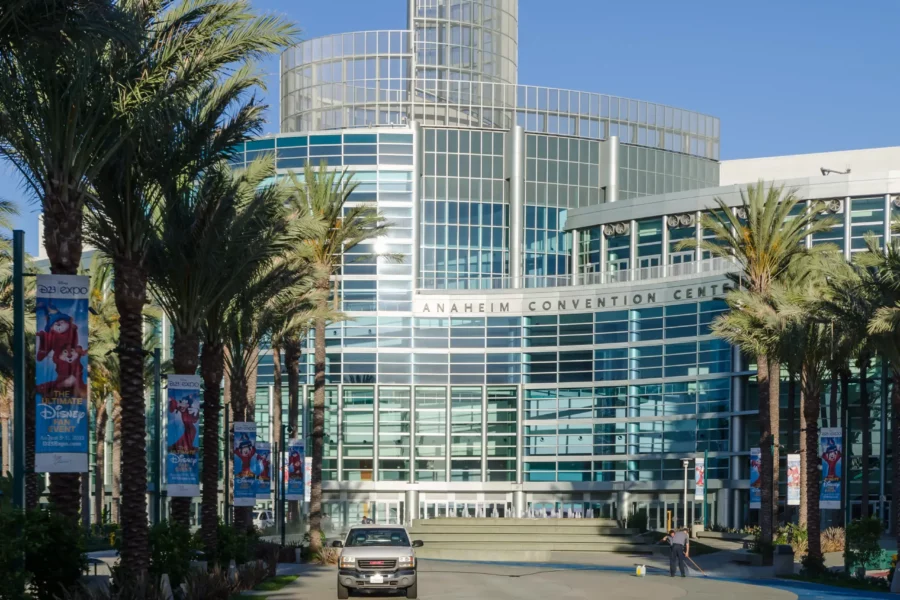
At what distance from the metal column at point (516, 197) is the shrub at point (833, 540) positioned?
31.8 metres

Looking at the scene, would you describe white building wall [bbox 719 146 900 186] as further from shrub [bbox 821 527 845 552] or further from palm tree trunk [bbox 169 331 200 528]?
palm tree trunk [bbox 169 331 200 528]

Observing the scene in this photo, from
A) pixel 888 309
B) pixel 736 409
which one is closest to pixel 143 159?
pixel 888 309

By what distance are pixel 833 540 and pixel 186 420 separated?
35.7 m

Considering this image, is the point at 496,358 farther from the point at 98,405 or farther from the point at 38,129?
the point at 38,129

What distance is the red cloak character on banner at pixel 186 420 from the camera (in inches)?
1085

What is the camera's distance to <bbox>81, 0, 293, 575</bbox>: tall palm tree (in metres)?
23.6

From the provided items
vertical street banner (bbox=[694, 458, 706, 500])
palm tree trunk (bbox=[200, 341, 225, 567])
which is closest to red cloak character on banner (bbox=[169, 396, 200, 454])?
palm tree trunk (bbox=[200, 341, 225, 567])

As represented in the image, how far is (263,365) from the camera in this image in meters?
85.4

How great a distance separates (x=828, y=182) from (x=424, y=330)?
2556 centimetres

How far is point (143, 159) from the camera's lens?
2467 cm

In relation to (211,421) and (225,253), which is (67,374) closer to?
(225,253)

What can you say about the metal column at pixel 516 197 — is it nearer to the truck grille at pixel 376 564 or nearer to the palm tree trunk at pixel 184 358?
the palm tree trunk at pixel 184 358

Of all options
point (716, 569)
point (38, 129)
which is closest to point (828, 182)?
point (716, 569)

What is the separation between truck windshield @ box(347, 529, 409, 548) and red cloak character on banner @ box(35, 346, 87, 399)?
36.1 ft
